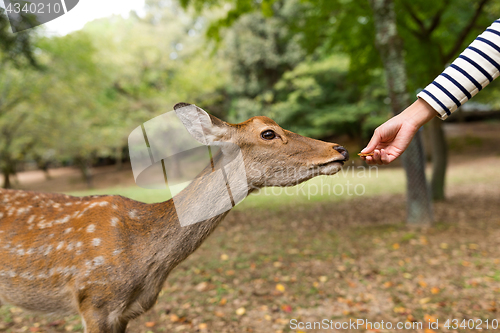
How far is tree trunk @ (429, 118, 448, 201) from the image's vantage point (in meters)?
7.28

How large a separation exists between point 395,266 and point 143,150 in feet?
12.7

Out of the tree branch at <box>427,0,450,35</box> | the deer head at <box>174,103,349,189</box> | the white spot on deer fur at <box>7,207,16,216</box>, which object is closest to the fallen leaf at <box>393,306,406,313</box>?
→ the deer head at <box>174,103,349,189</box>

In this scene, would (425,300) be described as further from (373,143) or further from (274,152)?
(274,152)

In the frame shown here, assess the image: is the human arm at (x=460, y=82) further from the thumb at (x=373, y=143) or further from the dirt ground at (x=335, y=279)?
the dirt ground at (x=335, y=279)

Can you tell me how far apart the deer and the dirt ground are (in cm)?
137

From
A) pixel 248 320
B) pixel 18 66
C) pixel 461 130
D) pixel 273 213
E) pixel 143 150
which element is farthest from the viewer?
pixel 461 130

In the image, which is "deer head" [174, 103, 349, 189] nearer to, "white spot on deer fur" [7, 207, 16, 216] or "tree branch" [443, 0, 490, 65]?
"white spot on deer fur" [7, 207, 16, 216]

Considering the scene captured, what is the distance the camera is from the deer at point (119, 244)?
5.80 ft

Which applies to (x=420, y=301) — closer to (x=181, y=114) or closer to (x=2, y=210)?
(x=181, y=114)

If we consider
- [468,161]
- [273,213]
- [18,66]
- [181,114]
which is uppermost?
[18,66]

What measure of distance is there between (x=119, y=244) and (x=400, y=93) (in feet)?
16.7

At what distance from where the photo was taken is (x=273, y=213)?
7.64 metres

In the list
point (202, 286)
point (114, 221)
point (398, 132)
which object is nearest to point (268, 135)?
point (398, 132)

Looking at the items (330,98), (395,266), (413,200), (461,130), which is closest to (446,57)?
(413,200)
